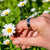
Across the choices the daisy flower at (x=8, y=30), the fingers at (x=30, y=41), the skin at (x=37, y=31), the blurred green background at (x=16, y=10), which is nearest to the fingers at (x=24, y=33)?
the skin at (x=37, y=31)

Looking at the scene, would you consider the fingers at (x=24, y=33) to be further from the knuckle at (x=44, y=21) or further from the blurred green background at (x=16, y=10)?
the blurred green background at (x=16, y=10)

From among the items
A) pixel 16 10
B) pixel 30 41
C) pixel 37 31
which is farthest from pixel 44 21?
pixel 16 10

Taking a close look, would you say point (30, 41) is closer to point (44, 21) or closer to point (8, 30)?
point (44, 21)

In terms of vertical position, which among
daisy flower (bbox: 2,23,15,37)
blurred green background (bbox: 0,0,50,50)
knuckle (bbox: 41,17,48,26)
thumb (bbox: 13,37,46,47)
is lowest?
thumb (bbox: 13,37,46,47)

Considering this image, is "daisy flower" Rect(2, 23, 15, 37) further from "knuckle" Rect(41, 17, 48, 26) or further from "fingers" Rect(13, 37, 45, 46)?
"knuckle" Rect(41, 17, 48, 26)

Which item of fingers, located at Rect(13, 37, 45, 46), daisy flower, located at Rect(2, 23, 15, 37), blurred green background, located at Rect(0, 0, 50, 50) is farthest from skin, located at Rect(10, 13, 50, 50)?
blurred green background, located at Rect(0, 0, 50, 50)

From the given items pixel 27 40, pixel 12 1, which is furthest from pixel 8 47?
pixel 12 1

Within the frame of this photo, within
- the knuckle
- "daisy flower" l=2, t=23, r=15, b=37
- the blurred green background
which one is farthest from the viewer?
the blurred green background

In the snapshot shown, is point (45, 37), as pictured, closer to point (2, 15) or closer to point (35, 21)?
point (35, 21)
